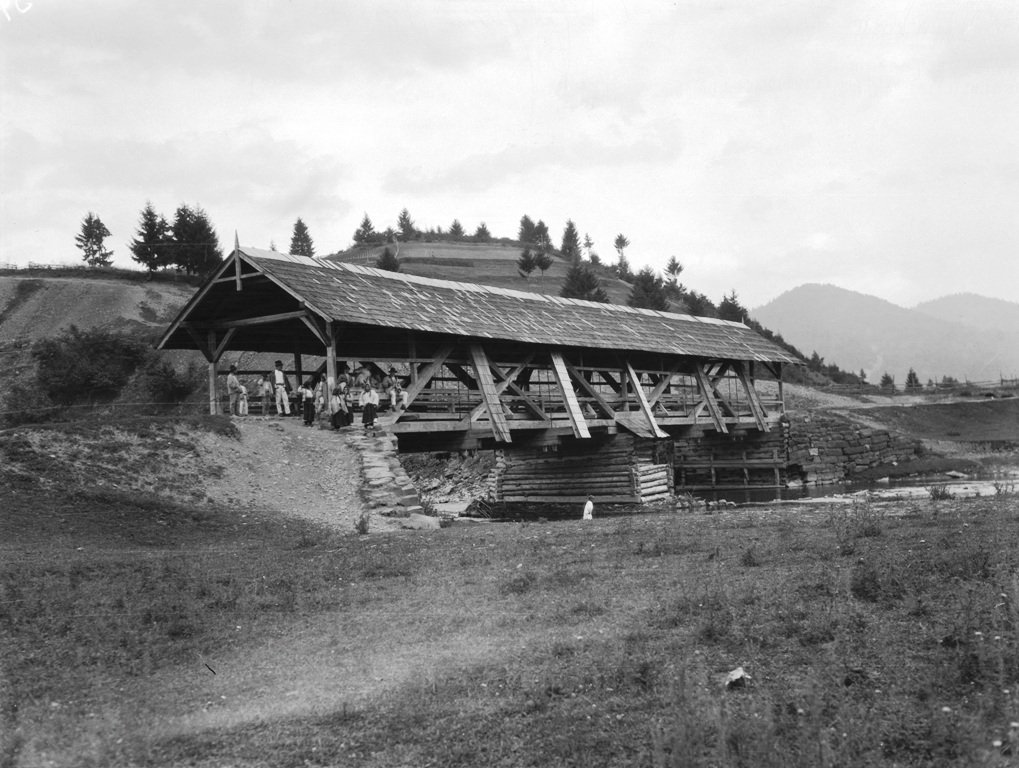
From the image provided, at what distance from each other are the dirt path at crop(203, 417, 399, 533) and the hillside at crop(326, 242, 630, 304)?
171ft

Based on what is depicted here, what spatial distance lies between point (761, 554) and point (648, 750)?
5.80 meters

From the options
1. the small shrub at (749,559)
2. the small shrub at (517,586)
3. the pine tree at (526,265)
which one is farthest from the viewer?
the pine tree at (526,265)

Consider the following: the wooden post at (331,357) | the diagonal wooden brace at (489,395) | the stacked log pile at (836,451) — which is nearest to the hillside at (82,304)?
the diagonal wooden brace at (489,395)

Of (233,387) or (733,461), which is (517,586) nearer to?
(233,387)

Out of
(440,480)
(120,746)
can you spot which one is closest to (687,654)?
(120,746)

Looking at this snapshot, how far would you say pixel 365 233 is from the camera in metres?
97.5

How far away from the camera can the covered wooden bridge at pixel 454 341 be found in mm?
21750

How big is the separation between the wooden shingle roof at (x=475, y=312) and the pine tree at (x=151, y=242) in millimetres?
41980

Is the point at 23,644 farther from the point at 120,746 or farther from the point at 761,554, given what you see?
the point at 761,554

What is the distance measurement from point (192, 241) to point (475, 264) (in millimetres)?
28099

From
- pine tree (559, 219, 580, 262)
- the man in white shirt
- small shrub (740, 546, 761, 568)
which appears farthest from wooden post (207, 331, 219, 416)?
pine tree (559, 219, 580, 262)

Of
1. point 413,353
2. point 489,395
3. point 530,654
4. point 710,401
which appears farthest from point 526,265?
point 530,654

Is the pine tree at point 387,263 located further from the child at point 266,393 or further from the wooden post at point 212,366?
the child at point 266,393

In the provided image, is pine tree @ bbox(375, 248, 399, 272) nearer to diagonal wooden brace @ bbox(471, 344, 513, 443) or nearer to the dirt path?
diagonal wooden brace @ bbox(471, 344, 513, 443)
